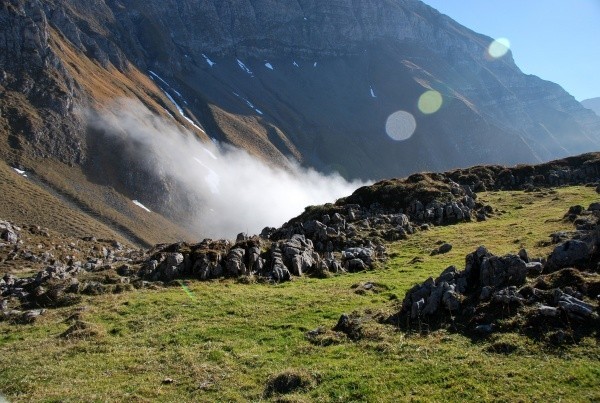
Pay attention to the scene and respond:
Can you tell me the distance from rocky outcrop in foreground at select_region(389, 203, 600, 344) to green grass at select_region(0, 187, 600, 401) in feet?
3.43

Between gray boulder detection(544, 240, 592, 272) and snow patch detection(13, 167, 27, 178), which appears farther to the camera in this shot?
snow patch detection(13, 167, 27, 178)

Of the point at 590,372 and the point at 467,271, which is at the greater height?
the point at 467,271

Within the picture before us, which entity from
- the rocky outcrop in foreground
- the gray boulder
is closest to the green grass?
the rocky outcrop in foreground

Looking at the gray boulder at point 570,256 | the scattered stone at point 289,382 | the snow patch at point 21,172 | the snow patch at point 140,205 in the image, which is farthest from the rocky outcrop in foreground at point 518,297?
the snow patch at point 140,205

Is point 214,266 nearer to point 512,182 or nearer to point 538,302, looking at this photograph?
point 538,302

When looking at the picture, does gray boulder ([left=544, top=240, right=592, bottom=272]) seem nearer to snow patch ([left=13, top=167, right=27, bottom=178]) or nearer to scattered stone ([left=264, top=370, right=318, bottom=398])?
Result: scattered stone ([left=264, top=370, right=318, bottom=398])

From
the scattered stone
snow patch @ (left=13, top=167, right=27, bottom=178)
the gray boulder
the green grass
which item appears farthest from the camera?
snow patch @ (left=13, top=167, right=27, bottom=178)

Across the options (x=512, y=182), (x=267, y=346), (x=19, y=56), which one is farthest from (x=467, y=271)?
(x=19, y=56)

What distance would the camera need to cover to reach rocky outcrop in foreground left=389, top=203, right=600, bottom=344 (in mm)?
18094

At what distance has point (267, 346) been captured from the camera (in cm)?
2172

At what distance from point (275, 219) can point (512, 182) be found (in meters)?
118

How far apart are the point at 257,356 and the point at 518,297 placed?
1270cm

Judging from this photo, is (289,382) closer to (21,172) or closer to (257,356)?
(257,356)

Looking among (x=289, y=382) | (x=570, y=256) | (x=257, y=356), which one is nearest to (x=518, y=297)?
(x=570, y=256)
